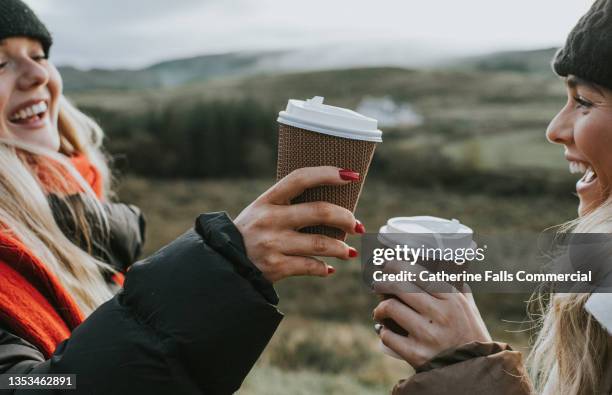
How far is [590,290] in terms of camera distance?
1854mm

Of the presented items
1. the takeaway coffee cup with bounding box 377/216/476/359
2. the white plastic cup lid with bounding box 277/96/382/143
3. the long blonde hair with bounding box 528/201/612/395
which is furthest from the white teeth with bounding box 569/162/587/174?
the white plastic cup lid with bounding box 277/96/382/143

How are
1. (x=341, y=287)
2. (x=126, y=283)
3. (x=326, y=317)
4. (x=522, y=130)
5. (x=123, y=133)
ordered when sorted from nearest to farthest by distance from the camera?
(x=126, y=283), (x=326, y=317), (x=341, y=287), (x=123, y=133), (x=522, y=130)

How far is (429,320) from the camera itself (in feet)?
5.49

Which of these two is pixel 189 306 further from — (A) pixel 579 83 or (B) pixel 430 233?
(A) pixel 579 83

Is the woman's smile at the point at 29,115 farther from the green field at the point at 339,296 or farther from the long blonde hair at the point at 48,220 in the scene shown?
the green field at the point at 339,296

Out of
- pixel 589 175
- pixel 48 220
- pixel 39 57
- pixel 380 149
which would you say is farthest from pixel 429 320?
pixel 380 149

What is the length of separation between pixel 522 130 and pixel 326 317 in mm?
28573

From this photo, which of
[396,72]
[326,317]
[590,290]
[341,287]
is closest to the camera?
[590,290]

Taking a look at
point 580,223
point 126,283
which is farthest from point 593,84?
point 126,283

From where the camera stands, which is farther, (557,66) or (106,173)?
(106,173)

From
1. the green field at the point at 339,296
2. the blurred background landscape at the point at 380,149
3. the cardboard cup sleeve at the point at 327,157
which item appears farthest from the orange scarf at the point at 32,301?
the blurred background landscape at the point at 380,149

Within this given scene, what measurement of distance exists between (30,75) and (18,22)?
22 centimetres

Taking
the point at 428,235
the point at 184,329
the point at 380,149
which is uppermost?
the point at 428,235

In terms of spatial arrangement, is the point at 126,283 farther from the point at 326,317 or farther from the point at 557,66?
the point at 326,317
